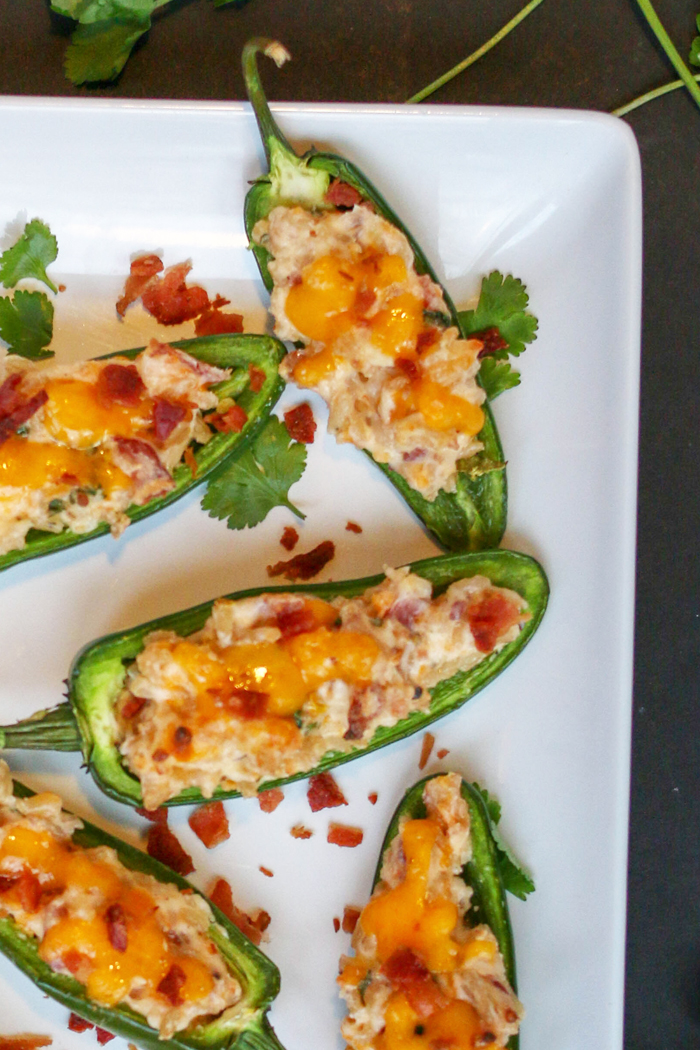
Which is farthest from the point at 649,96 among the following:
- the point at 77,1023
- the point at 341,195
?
the point at 77,1023

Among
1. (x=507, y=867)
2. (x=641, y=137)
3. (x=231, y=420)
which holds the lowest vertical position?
(x=507, y=867)

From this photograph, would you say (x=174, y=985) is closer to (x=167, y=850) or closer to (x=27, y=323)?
(x=167, y=850)

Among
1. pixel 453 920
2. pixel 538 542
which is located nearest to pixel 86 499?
pixel 538 542

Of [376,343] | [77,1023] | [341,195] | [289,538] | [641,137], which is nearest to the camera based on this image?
[376,343]

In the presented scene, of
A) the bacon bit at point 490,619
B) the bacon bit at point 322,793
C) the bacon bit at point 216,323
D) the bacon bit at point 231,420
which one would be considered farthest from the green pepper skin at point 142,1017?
the bacon bit at point 216,323

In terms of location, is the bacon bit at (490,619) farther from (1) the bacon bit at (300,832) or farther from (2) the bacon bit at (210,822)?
(2) the bacon bit at (210,822)

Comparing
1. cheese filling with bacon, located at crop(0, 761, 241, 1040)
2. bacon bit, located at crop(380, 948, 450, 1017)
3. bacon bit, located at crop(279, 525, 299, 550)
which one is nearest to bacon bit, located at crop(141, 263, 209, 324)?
bacon bit, located at crop(279, 525, 299, 550)
